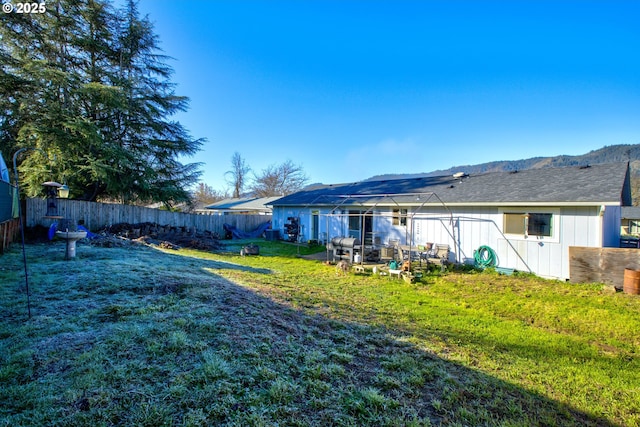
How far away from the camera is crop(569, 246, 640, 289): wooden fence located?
22.3 ft

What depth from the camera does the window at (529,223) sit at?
325 inches

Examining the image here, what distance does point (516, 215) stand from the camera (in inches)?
344

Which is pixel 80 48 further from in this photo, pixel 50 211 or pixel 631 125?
pixel 631 125

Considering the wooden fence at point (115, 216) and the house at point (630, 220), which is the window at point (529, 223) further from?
the house at point (630, 220)

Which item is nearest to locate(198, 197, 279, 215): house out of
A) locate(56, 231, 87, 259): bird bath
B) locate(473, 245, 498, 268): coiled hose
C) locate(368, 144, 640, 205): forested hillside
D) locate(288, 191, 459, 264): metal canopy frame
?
locate(288, 191, 459, 264): metal canopy frame

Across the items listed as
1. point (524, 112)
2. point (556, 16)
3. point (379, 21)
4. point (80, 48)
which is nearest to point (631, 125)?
point (524, 112)

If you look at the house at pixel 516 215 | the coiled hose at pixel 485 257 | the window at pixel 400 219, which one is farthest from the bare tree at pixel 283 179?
the coiled hose at pixel 485 257

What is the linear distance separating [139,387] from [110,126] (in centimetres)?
1796

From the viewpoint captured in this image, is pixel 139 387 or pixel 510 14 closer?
pixel 139 387

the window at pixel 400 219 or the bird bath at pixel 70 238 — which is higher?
the window at pixel 400 219

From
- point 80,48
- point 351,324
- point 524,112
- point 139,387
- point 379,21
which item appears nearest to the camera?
point 139,387

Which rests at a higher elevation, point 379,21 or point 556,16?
point 379,21

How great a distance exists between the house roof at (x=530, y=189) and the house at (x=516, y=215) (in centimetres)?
2

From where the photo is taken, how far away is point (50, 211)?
872 centimetres
